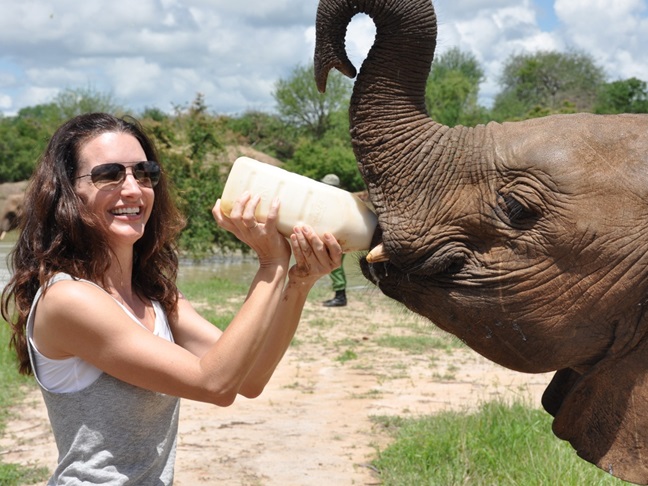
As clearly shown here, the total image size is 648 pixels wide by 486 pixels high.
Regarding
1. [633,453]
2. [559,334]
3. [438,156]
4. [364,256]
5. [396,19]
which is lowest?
[633,453]

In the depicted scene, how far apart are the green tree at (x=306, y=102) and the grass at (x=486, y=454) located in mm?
48966

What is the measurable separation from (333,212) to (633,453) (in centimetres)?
121

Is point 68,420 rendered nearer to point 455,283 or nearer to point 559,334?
point 455,283

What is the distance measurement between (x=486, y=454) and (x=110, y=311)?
349cm

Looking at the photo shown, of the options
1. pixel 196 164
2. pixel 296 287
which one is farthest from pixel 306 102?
pixel 296 287

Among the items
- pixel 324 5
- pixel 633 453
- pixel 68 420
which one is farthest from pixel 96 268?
pixel 633 453

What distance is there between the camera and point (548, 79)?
63625 millimetres

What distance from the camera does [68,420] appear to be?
2.94 meters

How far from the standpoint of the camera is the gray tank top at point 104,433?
292 centimetres

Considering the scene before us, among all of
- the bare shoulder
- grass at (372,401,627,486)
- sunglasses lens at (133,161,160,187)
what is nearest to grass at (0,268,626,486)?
grass at (372,401,627,486)

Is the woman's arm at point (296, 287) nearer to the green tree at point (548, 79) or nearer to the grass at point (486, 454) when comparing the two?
the grass at point (486, 454)

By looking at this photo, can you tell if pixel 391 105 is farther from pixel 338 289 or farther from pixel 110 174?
pixel 338 289

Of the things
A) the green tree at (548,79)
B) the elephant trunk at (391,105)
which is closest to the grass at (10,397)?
the elephant trunk at (391,105)

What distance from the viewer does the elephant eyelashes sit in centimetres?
303
